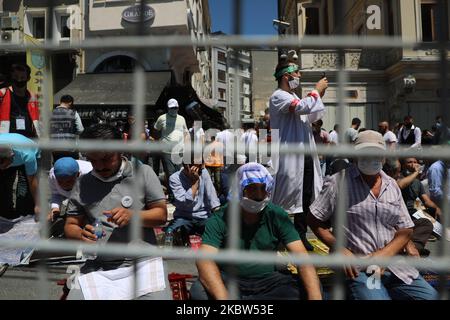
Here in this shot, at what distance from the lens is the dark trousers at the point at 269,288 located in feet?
6.66

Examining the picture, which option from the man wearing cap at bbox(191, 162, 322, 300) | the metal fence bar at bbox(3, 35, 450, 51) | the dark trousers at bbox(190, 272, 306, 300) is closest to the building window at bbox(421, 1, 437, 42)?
the metal fence bar at bbox(3, 35, 450, 51)

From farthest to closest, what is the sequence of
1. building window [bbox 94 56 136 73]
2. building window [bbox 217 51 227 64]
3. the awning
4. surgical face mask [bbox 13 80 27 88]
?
surgical face mask [bbox 13 80 27 88] < the awning < building window [bbox 94 56 136 73] < building window [bbox 217 51 227 64]

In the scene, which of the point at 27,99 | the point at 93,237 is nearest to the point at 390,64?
the point at 27,99

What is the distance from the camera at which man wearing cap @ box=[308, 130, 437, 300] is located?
2.12m

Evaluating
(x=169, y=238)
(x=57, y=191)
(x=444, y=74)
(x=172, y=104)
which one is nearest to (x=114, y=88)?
(x=444, y=74)

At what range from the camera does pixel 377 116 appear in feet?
4.38

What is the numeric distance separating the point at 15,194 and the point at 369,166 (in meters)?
2.12

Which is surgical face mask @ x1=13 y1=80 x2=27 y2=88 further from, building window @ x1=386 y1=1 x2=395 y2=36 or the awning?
building window @ x1=386 y1=1 x2=395 y2=36

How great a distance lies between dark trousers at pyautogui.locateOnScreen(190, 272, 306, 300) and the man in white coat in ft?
1.68

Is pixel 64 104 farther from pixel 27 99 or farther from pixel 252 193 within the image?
pixel 252 193

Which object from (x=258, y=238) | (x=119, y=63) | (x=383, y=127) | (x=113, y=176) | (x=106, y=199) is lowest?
(x=258, y=238)

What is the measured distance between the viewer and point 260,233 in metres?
2.19

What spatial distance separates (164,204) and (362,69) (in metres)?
1.36

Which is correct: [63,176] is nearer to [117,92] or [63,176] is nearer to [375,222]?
[117,92]
